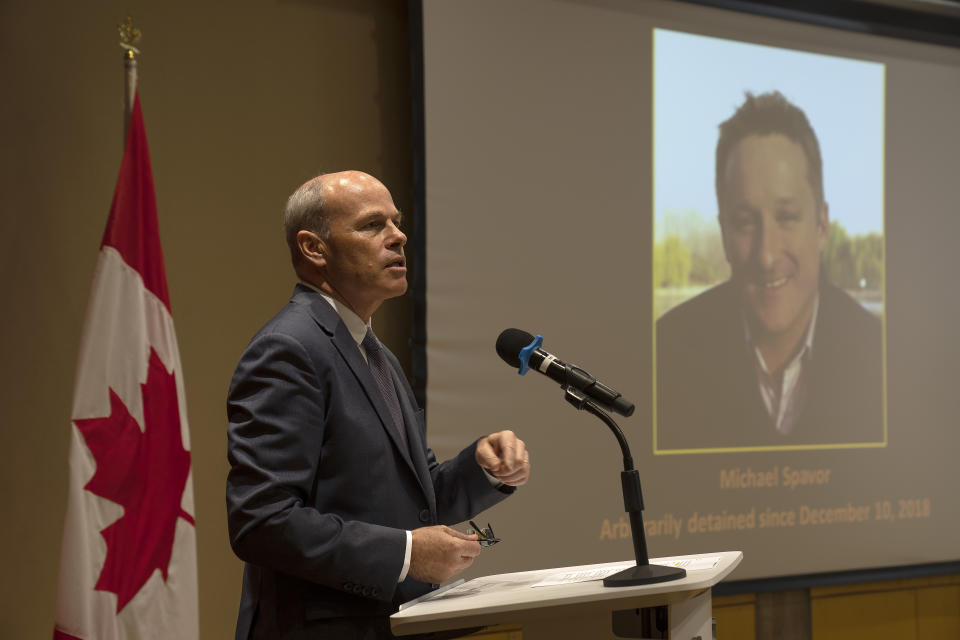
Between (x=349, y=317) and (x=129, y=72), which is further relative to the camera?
(x=129, y=72)

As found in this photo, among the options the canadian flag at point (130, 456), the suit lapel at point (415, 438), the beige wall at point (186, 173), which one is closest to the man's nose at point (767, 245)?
the beige wall at point (186, 173)

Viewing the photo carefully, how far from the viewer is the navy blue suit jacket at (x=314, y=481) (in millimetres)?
1438

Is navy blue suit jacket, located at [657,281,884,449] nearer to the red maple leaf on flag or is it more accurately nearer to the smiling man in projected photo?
the smiling man in projected photo

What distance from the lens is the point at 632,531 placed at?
1494 mm

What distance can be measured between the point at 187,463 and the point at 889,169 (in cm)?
338

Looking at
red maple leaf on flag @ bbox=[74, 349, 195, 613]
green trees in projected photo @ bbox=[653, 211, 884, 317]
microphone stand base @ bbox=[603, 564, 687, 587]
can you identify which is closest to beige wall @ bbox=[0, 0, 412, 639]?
red maple leaf on flag @ bbox=[74, 349, 195, 613]

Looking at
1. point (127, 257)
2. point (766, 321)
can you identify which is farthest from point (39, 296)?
point (766, 321)

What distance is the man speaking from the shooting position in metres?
1.45

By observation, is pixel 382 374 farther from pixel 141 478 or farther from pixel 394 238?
pixel 141 478

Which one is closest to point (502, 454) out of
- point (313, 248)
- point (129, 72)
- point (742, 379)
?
point (313, 248)

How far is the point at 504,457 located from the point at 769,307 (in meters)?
2.67

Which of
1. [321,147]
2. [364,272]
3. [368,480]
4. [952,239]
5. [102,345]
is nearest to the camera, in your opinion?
[368,480]

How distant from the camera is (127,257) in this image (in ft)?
9.12

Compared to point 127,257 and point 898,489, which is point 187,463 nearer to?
point 127,257
